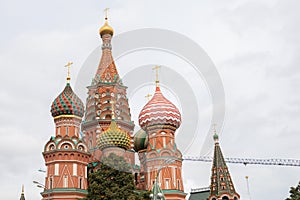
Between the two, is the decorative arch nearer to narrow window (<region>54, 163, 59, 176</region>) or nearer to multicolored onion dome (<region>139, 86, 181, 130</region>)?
narrow window (<region>54, 163, 59, 176</region>)

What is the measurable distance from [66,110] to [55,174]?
6316 mm

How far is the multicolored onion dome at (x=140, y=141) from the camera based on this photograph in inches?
1888

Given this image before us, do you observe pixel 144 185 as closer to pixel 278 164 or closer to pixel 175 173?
pixel 175 173

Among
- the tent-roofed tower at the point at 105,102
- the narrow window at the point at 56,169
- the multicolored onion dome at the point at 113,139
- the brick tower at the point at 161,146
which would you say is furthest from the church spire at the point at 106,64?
the narrow window at the point at 56,169

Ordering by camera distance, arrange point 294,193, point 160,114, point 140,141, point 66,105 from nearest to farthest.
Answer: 1. point 294,193
2. point 66,105
3. point 160,114
4. point 140,141

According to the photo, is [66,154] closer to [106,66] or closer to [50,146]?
[50,146]

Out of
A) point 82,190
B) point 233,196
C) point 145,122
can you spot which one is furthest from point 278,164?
point 82,190

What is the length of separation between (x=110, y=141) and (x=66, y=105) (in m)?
5.56

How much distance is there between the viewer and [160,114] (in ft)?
151

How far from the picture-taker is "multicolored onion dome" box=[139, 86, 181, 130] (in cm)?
4606

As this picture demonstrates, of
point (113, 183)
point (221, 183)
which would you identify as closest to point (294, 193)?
point (221, 183)

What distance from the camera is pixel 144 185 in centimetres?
4478

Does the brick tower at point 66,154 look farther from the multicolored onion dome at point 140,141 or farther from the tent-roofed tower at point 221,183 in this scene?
the tent-roofed tower at point 221,183

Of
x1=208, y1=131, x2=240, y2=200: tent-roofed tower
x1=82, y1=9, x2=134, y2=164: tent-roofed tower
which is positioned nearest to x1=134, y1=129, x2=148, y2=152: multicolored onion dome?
x1=82, y1=9, x2=134, y2=164: tent-roofed tower
